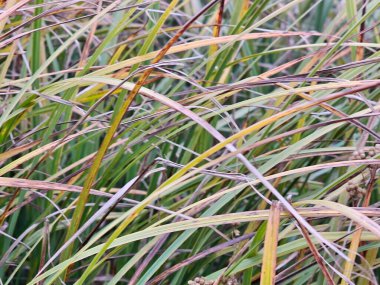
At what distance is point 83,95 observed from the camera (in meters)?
1.27

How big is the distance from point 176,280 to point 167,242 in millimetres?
137

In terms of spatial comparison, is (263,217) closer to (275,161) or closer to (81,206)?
(275,161)

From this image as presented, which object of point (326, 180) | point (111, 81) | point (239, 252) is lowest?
point (326, 180)

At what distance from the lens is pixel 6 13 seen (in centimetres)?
103

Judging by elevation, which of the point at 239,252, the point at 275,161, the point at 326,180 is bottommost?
the point at 326,180

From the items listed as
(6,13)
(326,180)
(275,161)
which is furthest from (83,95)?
(326,180)

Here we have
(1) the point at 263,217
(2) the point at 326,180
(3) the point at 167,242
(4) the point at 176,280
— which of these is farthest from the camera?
(2) the point at 326,180

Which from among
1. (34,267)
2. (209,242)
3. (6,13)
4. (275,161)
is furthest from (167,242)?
(6,13)

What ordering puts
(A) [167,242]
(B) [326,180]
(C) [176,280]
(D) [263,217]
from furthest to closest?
(B) [326,180]
(A) [167,242]
(C) [176,280]
(D) [263,217]

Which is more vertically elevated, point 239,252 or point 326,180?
point 239,252

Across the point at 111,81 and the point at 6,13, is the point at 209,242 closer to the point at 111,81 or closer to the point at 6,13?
the point at 111,81

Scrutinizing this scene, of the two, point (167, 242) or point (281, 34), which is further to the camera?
point (167, 242)

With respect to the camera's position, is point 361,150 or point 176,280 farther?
point 176,280

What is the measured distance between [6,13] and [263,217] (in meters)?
0.44
